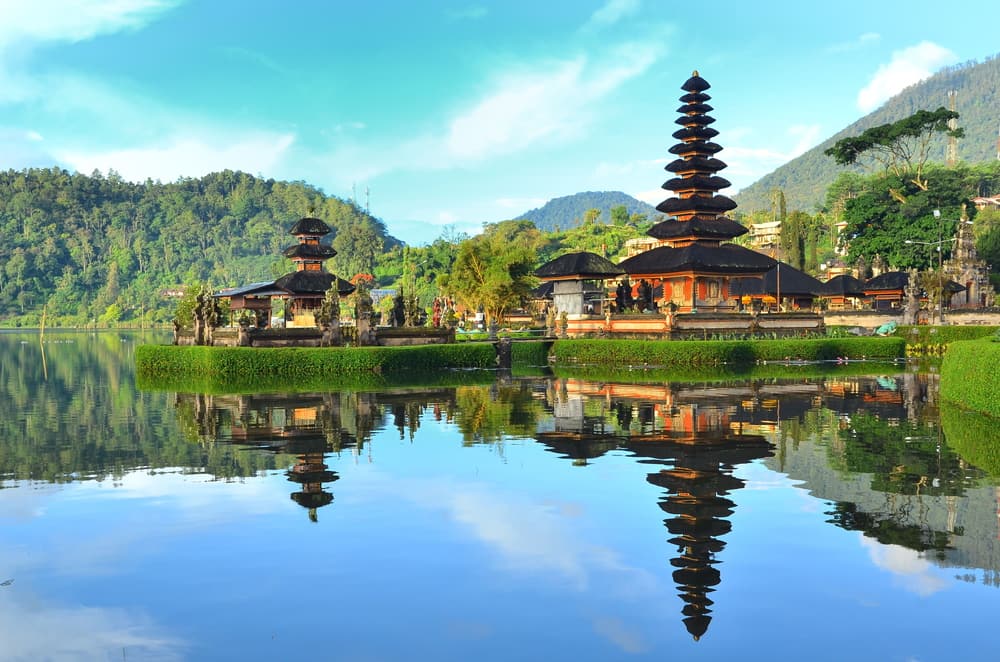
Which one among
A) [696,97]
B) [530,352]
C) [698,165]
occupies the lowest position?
[530,352]

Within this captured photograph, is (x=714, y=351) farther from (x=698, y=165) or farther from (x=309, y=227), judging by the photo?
(x=309, y=227)

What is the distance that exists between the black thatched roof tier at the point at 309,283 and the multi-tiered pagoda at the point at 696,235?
70.4 ft

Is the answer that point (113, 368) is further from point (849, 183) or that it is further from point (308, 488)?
point (849, 183)

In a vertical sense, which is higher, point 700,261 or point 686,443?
point 700,261

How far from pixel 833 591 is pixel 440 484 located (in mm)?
8054

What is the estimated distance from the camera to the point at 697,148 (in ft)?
226

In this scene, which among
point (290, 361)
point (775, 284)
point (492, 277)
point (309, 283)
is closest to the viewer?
point (290, 361)

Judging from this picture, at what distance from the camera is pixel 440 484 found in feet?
53.9

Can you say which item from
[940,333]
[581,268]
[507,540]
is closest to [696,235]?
[581,268]

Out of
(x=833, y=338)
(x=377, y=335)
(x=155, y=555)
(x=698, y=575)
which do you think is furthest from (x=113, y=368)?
(x=698, y=575)

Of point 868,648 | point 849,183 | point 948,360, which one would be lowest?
point 868,648

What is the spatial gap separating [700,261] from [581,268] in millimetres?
8824

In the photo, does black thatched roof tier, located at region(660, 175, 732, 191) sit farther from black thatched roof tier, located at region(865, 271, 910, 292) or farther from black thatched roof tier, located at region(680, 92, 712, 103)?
black thatched roof tier, located at region(865, 271, 910, 292)

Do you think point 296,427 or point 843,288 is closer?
point 296,427
